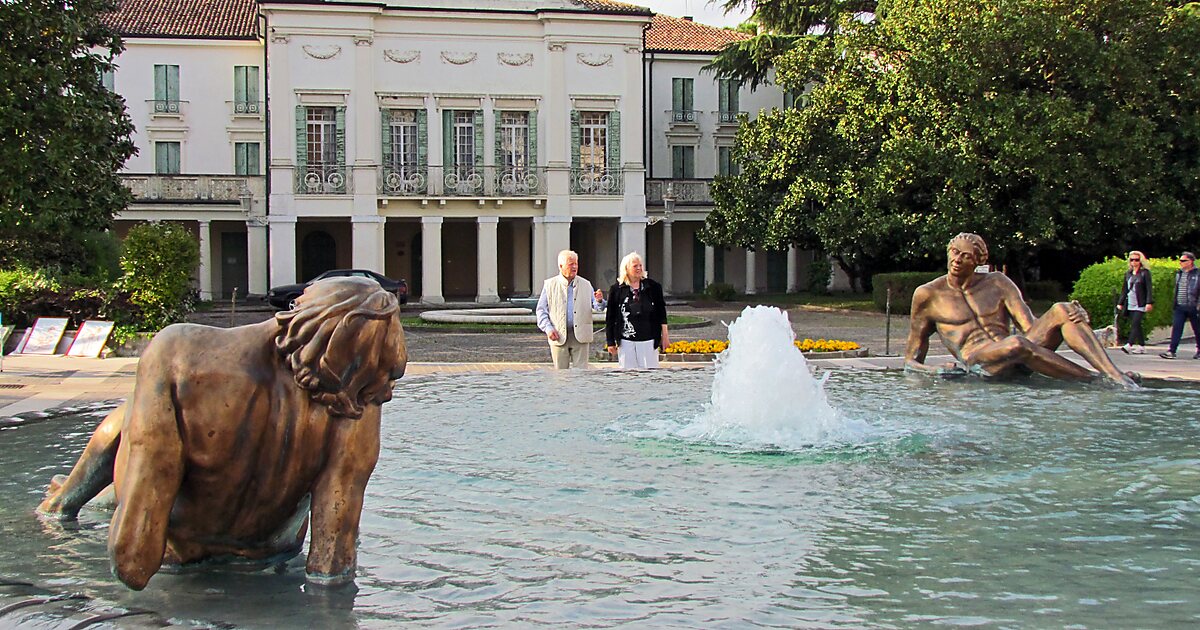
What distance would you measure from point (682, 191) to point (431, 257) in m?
12.1

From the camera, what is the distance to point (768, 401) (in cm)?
849

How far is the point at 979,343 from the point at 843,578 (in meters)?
6.53

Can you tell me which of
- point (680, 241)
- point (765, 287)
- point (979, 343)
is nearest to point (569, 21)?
point (680, 241)

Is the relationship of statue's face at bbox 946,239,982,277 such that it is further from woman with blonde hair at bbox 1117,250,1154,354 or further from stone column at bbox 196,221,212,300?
stone column at bbox 196,221,212,300

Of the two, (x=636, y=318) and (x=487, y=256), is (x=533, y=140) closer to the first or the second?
(x=487, y=256)

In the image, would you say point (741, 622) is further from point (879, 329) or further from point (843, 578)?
point (879, 329)

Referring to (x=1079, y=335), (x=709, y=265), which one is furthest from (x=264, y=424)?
(x=709, y=265)

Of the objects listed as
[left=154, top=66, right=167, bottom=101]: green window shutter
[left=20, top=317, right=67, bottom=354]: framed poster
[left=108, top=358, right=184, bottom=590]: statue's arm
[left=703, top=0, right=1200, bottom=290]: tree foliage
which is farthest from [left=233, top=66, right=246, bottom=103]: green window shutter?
[left=108, top=358, right=184, bottom=590]: statue's arm

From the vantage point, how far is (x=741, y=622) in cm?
388

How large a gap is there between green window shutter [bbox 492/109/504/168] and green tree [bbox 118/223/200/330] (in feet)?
81.3

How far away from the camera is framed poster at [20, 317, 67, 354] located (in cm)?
1766

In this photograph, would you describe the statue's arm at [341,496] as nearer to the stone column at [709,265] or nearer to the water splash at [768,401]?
the water splash at [768,401]

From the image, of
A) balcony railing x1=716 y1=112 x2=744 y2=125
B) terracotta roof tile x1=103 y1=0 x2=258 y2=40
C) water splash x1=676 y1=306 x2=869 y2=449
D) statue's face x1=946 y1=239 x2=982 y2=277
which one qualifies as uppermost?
terracotta roof tile x1=103 y1=0 x2=258 y2=40

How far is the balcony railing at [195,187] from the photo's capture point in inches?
1811
